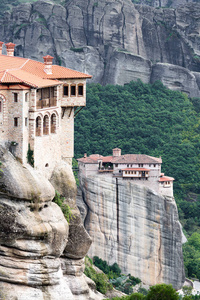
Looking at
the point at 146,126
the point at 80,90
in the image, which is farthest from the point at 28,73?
the point at 146,126

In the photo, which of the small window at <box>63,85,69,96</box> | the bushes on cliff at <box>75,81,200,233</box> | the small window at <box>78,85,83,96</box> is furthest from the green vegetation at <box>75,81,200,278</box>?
the small window at <box>63,85,69,96</box>

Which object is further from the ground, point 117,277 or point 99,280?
point 99,280

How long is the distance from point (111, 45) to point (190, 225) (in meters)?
25.0

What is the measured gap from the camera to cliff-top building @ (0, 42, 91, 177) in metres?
42.3

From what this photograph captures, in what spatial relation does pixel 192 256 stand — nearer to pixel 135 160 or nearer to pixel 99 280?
pixel 135 160

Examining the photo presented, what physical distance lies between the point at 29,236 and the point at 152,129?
52.1 m

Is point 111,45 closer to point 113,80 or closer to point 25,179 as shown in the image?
point 113,80

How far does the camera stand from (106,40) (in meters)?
100

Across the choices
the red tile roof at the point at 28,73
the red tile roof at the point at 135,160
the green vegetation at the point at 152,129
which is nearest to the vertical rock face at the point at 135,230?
the red tile roof at the point at 135,160

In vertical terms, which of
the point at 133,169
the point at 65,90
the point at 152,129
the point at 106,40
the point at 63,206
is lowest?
the point at 63,206

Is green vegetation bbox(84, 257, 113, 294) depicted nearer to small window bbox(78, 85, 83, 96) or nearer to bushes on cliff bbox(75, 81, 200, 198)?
small window bbox(78, 85, 83, 96)

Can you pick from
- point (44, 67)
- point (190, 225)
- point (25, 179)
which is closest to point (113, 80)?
point (190, 225)

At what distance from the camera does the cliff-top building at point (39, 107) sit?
139 feet

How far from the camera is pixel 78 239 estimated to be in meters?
46.7
